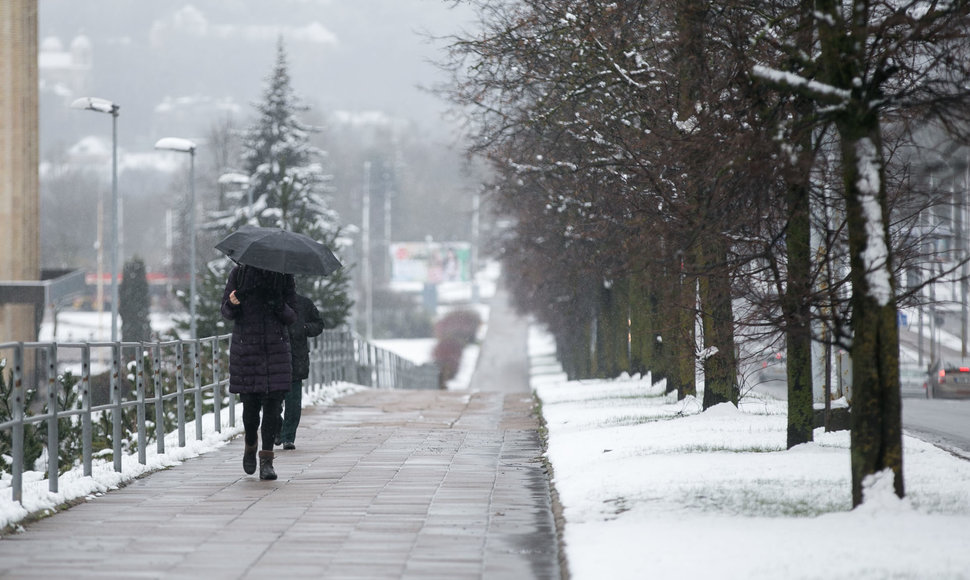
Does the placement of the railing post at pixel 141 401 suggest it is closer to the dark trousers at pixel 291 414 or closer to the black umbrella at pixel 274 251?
the black umbrella at pixel 274 251

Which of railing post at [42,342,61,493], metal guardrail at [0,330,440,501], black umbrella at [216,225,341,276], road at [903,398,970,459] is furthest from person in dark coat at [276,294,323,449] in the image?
road at [903,398,970,459]

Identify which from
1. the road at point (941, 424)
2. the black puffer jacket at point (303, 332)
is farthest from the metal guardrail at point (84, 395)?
the road at point (941, 424)

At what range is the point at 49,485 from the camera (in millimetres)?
9625

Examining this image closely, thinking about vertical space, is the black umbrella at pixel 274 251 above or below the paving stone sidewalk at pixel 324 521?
above

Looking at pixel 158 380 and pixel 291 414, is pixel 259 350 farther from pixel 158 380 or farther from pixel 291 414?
pixel 291 414

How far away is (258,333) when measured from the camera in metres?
11.1

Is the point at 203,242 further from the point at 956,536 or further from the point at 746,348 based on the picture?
the point at 956,536

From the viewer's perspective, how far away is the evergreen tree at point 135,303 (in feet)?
136

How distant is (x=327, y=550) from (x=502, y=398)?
767 inches

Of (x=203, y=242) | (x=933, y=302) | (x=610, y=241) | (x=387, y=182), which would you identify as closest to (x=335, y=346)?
(x=610, y=241)

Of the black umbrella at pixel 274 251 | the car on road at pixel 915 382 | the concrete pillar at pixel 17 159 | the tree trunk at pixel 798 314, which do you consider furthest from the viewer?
the concrete pillar at pixel 17 159

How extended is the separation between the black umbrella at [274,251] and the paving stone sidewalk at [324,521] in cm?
167

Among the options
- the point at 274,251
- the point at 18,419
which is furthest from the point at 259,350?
the point at 18,419

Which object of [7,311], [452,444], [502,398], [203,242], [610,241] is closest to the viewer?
[452,444]
